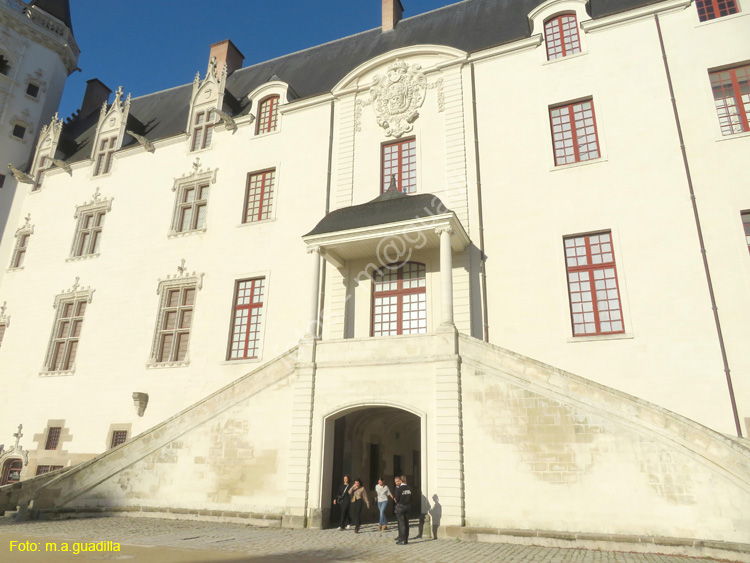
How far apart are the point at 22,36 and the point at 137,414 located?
65.8 feet

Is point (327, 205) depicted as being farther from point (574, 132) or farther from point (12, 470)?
point (12, 470)

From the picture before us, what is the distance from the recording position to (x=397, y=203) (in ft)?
47.0

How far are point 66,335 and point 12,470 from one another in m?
4.83

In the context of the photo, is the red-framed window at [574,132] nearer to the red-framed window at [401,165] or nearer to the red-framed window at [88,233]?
the red-framed window at [401,165]

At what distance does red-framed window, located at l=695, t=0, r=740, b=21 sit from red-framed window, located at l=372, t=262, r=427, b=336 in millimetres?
10249

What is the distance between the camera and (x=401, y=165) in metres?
16.8

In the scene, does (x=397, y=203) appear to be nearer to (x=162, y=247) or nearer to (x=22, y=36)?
(x=162, y=247)

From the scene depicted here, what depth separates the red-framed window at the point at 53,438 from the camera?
58.7ft

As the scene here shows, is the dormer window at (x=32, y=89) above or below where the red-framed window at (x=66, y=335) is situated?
above

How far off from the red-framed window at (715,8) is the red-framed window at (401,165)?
335 inches

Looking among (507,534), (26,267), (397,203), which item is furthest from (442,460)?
(26,267)

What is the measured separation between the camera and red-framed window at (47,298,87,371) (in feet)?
63.3

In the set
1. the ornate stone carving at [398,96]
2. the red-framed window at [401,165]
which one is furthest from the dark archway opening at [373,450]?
the ornate stone carving at [398,96]

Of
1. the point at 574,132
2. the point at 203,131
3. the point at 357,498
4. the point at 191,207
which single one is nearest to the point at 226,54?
the point at 203,131
